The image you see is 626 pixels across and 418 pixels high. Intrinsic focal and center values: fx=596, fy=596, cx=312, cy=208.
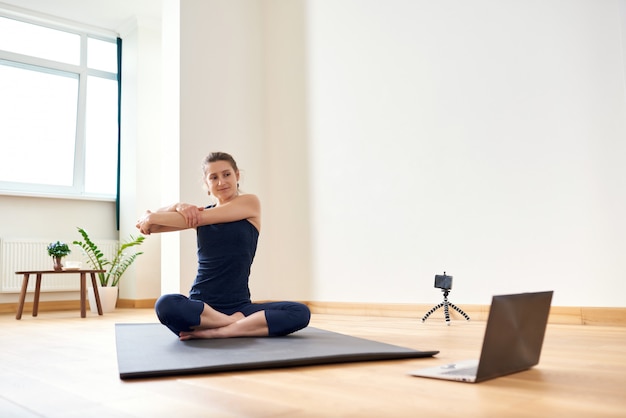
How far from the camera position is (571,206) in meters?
2.99

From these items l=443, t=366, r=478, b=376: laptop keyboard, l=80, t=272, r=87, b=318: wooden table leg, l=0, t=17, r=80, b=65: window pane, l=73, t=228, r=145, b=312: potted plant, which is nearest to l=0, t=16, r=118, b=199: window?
l=0, t=17, r=80, b=65: window pane

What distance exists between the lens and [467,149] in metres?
3.45

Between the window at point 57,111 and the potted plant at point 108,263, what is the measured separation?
58 cm

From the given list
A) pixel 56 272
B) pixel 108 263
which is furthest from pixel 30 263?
pixel 56 272

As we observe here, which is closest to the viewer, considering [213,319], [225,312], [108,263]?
[213,319]

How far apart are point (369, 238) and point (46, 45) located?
370 cm

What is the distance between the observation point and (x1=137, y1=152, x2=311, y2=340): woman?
7.36 ft

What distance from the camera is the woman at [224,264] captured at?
7.36 feet

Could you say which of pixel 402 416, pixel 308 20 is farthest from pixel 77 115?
pixel 402 416

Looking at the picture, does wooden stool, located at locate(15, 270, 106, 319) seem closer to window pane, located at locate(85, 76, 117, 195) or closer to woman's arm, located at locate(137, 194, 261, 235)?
window pane, located at locate(85, 76, 117, 195)

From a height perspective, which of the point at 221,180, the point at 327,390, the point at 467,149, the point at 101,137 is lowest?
the point at 327,390

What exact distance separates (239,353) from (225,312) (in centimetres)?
53

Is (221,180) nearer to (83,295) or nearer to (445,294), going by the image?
(445,294)

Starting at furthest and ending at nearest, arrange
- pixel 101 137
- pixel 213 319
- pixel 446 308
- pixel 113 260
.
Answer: pixel 101 137
pixel 113 260
pixel 446 308
pixel 213 319
